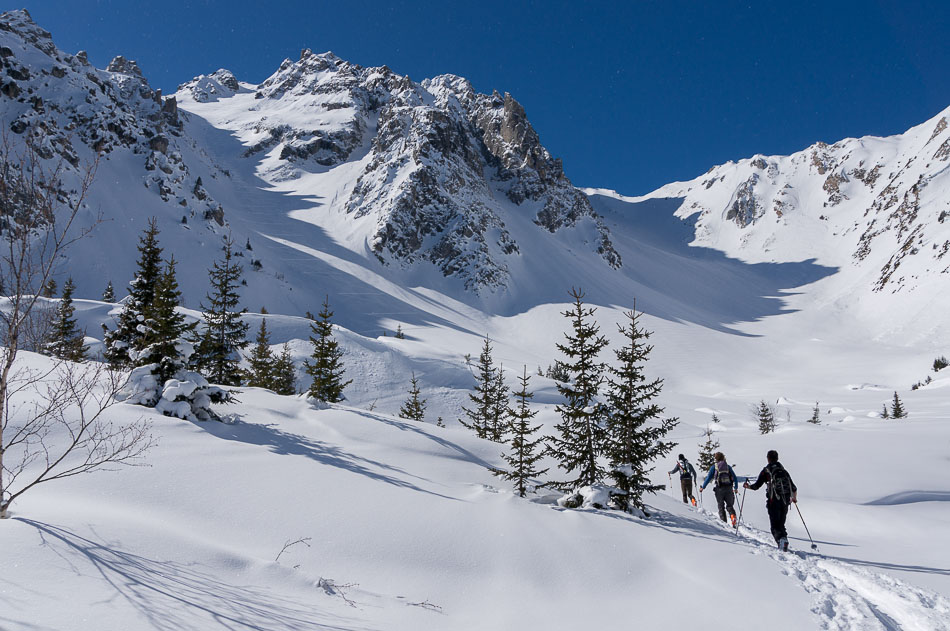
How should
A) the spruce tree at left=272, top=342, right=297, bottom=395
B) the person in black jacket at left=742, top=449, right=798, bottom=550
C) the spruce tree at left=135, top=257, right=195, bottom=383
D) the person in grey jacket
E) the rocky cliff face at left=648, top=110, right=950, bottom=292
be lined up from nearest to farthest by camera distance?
1. the person in black jacket at left=742, top=449, right=798, bottom=550
2. the spruce tree at left=135, top=257, right=195, bottom=383
3. the person in grey jacket
4. the spruce tree at left=272, top=342, right=297, bottom=395
5. the rocky cliff face at left=648, top=110, right=950, bottom=292

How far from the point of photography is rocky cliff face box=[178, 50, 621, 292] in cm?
10081

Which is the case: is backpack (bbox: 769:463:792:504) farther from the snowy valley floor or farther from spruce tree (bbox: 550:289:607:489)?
spruce tree (bbox: 550:289:607:489)

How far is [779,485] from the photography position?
9117 mm

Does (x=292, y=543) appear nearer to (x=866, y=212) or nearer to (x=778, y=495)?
(x=778, y=495)

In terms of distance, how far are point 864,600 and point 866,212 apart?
203 metres

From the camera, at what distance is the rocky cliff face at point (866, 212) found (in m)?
108

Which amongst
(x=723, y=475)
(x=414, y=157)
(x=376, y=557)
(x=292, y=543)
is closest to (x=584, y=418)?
(x=723, y=475)

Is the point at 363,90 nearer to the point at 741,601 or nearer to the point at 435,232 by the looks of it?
the point at 435,232

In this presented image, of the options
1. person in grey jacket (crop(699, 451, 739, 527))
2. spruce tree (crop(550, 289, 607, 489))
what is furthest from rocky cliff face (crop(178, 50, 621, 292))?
spruce tree (crop(550, 289, 607, 489))

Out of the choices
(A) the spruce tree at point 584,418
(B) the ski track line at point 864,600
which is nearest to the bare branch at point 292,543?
(B) the ski track line at point 864,600

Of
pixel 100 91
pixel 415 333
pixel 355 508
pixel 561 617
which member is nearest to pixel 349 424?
pixel 355 508

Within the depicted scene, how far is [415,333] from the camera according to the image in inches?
2435

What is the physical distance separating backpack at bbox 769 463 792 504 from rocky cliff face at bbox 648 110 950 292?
119 metres

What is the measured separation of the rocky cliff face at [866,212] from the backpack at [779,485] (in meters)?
119
